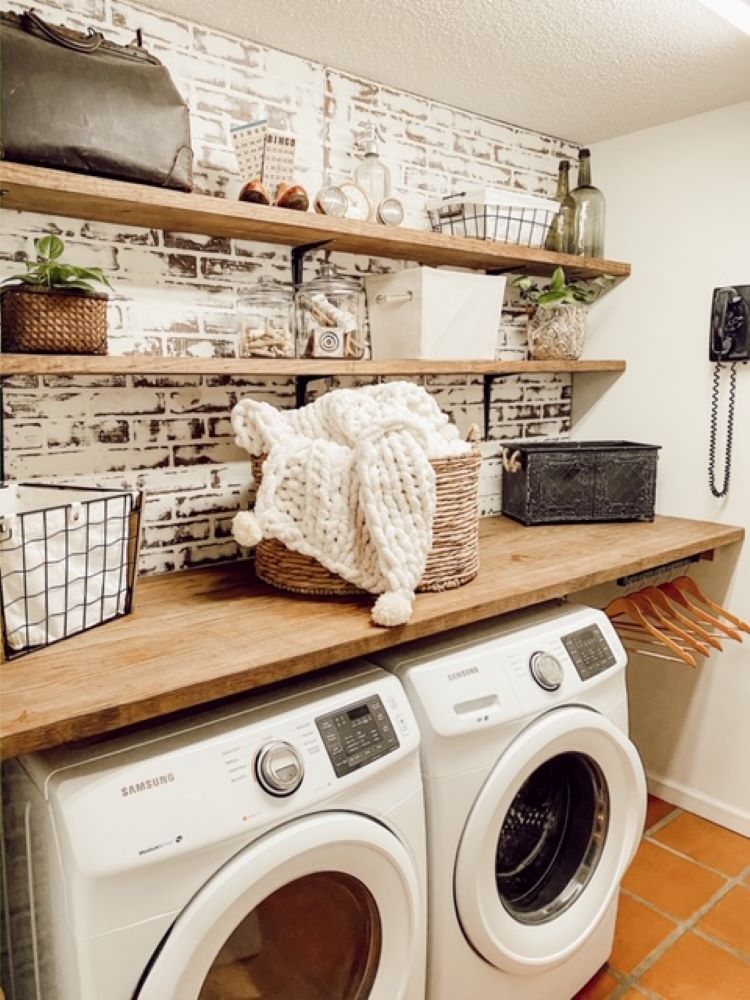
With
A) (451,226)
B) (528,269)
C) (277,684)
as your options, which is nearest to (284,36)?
(451,226)

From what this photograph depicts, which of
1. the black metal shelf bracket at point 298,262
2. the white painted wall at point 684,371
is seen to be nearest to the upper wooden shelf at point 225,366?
the black metal shelf bracket at point 298,262

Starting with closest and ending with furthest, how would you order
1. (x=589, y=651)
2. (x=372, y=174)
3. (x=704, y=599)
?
1. (x=589, y=651)
2. (x=372, y=174)
3. (x=704, y=599)

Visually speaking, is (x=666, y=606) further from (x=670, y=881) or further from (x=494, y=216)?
(x=494, y=216)

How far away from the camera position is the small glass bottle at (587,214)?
2559 mm

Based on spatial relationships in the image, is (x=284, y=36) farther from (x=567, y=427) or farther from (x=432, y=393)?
(x=567, y=427)

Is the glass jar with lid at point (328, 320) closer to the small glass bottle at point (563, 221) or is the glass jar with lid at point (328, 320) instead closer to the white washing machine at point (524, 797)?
the white washing machine at point (524, 797)

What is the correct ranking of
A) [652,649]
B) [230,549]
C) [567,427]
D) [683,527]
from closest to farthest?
[230,549]
[683,527]
[652,649]
[567,427]

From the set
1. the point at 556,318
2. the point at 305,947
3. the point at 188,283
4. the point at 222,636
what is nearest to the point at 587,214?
the point at 556,318

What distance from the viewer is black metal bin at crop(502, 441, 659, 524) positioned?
7.90ft

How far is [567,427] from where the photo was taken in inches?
115

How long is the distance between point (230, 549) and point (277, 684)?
671 mm

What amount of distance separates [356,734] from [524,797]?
0.64m

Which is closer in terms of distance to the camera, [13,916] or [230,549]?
[13,916]

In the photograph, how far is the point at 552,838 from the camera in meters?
1.83
